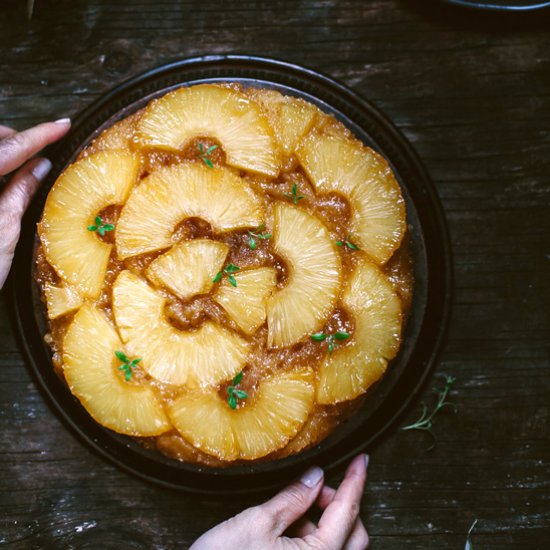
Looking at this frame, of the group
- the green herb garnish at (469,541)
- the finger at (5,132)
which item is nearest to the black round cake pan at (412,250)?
the finger at (5,132)

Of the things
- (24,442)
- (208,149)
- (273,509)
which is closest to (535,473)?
(273,509)

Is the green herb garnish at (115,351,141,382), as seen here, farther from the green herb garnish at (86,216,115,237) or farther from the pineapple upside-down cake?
the green herb garnish at (86,216,115,237)

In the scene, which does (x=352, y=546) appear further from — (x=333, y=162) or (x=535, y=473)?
(x=333, y=162)

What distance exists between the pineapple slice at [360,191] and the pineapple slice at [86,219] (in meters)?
0.66

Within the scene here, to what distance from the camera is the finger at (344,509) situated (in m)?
2.34

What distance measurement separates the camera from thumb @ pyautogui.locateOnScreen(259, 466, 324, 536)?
233 centimetres

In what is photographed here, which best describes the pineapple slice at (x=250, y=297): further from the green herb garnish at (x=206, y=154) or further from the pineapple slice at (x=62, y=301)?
the pineapple slice at (x=62, y=301)

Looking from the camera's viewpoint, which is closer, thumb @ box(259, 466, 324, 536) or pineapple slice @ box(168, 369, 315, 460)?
pineapple slice @ box(168, 369, 315, 460)

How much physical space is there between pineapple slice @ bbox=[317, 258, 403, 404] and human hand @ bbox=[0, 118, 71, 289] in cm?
136

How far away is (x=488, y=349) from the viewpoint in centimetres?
262

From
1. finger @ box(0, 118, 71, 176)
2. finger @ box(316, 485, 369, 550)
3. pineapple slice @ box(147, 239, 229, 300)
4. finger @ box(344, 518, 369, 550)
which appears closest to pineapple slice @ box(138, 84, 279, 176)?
pineapple slice @ box(147, 239, 229, 300)

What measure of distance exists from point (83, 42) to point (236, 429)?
1.80m

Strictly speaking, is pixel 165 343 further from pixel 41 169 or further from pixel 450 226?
pixel 450 226

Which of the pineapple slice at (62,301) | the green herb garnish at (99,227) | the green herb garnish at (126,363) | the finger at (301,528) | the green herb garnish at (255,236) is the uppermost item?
the green herb garnish at (99,227)
